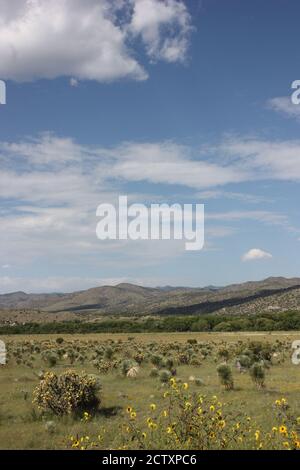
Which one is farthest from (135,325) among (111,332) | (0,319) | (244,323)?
(0,319)

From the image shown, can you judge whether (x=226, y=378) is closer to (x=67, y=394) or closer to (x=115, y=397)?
(x=115, y=397)

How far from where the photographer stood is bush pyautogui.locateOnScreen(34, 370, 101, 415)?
53.1ft

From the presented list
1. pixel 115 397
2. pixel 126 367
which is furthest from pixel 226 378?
pixel 126 367

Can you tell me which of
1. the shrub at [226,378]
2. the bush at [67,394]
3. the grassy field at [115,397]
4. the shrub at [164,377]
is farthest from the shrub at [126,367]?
Answer: the bush at [67,394]

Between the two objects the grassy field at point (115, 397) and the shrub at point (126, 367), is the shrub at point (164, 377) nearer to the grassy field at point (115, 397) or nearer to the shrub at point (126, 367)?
the grassy field at point (115, 397)

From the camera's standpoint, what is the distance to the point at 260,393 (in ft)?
65.4

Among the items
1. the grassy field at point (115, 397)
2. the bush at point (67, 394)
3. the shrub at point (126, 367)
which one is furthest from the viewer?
the shrub at point (126, 367)

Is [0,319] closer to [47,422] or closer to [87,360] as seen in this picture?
[87,360]

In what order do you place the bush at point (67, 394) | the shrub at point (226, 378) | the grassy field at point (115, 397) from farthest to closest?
1. the shrub at point (226, 378)
2. the bush at point (67, 394)
3. the grassy field at point (115, 397)

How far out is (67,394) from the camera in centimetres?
1622

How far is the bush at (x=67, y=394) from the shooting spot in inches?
637
